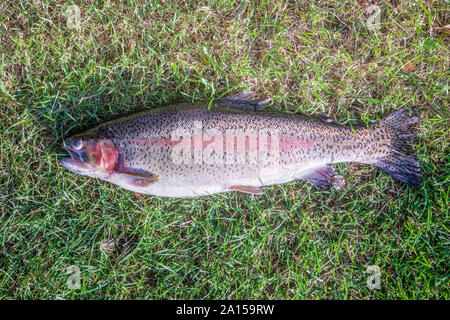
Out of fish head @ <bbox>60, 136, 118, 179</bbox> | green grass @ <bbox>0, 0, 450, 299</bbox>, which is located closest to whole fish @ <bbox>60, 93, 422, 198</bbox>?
fish head @ <bbox>60, 136, 118, 179</bbox>

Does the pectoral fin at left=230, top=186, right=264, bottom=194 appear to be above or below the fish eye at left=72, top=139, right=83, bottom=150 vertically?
below

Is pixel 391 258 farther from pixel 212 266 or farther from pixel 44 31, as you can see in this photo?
pixel 44 31

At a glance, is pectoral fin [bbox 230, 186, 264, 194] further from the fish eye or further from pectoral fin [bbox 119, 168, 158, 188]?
the fish eye

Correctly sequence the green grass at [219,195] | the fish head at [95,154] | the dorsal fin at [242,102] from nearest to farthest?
1. the fish head at [95,154]
2. the dorsal fin at [242,102]
3. the green grass at [219,195]

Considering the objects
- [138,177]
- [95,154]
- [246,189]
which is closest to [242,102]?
[246,189]

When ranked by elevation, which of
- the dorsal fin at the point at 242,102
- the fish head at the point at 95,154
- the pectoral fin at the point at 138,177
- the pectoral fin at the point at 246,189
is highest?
the dorsal fin at the point at 242,102

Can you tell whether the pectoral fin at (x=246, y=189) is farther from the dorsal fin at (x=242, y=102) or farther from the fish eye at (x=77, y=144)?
the fish eye at (x=77, y=144)

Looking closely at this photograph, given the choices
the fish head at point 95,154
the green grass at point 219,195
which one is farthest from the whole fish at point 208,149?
the green grass at point 219,195
